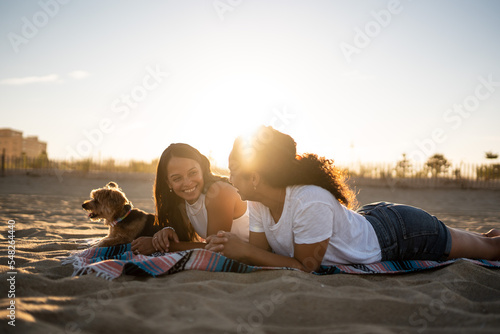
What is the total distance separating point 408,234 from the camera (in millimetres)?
3154

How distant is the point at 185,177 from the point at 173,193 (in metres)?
0.42

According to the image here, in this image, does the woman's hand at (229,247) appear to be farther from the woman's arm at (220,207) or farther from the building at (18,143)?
the building at (18,143)

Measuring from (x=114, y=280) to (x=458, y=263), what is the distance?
2.86 m

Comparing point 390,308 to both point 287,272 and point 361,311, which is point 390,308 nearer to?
point 361,311

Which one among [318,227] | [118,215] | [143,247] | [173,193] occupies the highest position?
[173,193]

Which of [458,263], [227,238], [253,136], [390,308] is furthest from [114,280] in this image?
[458,263]

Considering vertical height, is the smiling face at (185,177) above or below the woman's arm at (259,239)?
above

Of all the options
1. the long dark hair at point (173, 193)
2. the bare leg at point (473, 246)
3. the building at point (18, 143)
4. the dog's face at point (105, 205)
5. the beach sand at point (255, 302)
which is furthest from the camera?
the building at point (18, 143)

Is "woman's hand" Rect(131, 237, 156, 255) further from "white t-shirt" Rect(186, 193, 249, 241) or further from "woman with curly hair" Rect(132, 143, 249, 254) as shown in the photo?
"white t-shirt" Rect(186, 193, 249, 241)

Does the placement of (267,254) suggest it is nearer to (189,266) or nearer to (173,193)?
(189,266)

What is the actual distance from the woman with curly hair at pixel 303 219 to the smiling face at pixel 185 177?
2.29 feet

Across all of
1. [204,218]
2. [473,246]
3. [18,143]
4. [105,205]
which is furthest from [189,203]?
[18,143]

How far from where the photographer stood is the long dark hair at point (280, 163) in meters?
2.79

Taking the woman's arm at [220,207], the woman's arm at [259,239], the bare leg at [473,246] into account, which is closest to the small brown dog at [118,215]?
the woman's arm at [220,207]
